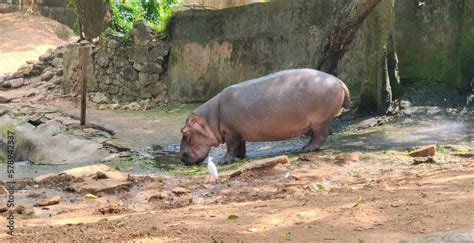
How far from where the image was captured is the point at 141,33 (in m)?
14.3

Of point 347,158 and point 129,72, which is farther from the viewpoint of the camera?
point 129,72

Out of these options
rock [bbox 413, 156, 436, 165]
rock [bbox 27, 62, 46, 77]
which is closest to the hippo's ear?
rock [bbox 413, 156, 436, 165]

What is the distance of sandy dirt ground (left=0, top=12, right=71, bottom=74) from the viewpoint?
65.7 feet

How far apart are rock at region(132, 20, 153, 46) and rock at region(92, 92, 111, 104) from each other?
1.42 m

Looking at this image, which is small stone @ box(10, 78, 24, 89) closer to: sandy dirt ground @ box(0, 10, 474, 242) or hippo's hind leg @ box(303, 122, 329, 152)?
sandy dirt ground @ box(0, 10, 474, 242)

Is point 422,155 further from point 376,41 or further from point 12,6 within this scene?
point 12,6

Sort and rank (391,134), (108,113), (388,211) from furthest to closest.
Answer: (108,113) → (391,134) → (388,211)

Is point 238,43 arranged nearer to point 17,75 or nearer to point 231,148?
point 231,148

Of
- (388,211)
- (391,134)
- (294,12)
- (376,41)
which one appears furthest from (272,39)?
(388,211)

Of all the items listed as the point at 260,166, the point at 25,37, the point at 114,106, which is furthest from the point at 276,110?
the point at 25,37

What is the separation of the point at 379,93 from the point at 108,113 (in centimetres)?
618

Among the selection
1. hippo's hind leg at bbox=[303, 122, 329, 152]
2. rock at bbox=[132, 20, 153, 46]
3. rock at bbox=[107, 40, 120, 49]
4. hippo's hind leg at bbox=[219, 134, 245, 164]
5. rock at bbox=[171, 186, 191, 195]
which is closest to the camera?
rock at bbox=[171, 186, 191, 195]

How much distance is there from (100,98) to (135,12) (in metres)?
2.81

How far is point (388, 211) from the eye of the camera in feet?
13.3
